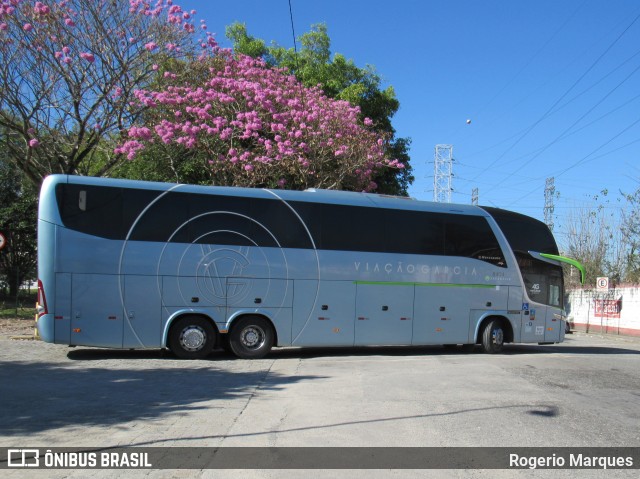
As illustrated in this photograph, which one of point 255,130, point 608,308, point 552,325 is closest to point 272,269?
point 255,130

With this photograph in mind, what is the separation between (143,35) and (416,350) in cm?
1285

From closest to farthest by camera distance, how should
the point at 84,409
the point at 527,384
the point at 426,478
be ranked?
the point at 426,478 → the point at 84,409 → the point at 527,384

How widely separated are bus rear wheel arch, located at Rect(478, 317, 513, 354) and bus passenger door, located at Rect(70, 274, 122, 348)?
9.18m

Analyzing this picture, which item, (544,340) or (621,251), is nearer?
(544,340)

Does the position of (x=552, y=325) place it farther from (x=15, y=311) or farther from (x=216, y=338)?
(x=15, y=311)

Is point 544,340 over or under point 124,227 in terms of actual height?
under

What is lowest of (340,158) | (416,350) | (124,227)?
(416,350)

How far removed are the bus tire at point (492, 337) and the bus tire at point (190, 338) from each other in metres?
7.28

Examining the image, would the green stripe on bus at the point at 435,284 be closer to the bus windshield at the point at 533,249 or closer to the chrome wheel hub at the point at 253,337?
the bus windshield at the point at 533,249

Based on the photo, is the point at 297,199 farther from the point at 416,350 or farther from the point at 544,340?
the point at 544,340

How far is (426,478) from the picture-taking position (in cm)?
498

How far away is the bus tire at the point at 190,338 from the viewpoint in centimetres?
1201

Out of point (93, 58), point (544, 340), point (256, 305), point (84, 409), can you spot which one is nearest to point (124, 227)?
point (256, 305)

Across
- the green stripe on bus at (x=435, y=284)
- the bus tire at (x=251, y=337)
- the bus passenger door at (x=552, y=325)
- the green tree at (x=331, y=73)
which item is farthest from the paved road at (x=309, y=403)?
the green tree at (x=331, y=73)
